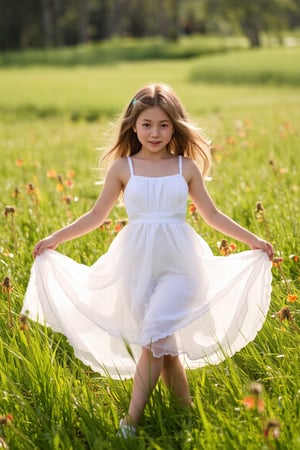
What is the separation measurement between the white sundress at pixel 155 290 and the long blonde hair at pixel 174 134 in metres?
0.17

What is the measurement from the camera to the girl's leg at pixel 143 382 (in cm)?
285

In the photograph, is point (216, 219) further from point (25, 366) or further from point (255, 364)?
point (25, 366)

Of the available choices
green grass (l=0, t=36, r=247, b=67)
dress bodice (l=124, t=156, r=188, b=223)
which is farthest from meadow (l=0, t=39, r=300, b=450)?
green grass (l=0, t=36, r=247, b=67)

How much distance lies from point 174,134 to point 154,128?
7.3 inches

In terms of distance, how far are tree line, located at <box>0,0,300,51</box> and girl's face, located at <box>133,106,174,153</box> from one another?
48.9m

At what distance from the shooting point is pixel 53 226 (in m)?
5.04

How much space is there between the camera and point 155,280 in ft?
10.2

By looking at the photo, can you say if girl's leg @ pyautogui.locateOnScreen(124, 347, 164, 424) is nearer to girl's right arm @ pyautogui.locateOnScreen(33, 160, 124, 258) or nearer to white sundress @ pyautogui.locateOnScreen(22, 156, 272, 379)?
white sundress @ pyautogui.locateOnScreen(22, 156, 272, 379)

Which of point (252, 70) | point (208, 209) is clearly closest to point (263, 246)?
point (208, 209)

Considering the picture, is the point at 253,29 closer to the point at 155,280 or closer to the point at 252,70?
the point at 252,70

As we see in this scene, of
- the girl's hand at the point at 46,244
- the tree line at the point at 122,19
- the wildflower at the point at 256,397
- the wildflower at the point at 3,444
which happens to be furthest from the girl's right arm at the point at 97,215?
the tree line at the point at 122,19

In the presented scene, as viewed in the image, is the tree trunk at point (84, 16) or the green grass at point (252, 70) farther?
the tree trunk at point (84, 16)

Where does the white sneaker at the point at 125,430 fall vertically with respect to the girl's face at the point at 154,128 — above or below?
below

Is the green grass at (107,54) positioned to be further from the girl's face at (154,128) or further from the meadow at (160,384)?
the girl's face at (154,128)
